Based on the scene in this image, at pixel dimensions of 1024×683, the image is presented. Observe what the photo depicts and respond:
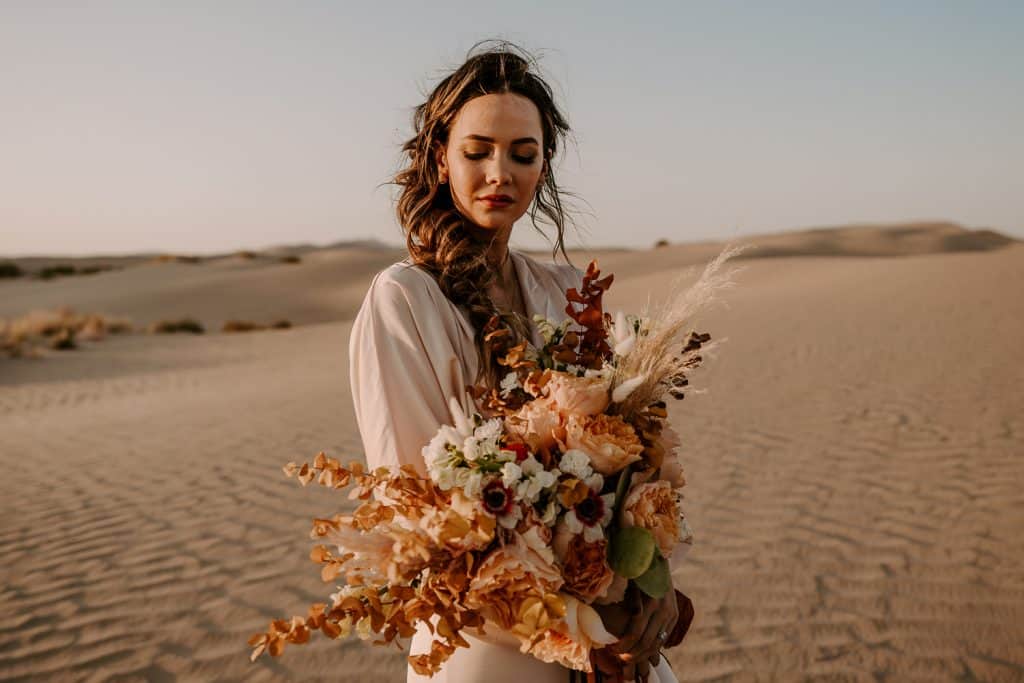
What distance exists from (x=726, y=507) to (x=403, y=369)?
17.1 ft

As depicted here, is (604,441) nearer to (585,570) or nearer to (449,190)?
(585,570)

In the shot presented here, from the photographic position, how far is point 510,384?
160 centimetres

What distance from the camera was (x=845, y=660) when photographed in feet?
13.4

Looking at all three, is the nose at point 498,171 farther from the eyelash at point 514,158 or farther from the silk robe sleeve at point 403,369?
the silk robe sleeve at point 403,369

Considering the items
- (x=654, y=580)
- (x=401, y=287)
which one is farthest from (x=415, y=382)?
(x=654, y=580)

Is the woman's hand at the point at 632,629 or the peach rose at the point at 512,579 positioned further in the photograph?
the woman's hand at the point at 632,629

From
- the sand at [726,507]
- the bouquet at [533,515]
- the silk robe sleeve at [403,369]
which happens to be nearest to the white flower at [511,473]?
the bouquet at [533,515]

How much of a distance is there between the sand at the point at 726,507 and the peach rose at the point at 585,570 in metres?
0.62

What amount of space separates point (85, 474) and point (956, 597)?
8016 millimetres

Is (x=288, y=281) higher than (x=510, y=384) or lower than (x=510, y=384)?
lower

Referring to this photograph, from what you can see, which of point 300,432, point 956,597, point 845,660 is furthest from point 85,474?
point 956,597

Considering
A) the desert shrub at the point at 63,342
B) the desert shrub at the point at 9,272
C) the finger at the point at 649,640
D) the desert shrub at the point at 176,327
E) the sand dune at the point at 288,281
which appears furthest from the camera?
the desert shrub at the point at 9,272

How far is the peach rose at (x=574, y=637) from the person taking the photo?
4.71 ft

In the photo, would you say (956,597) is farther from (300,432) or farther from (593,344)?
(300,432)
